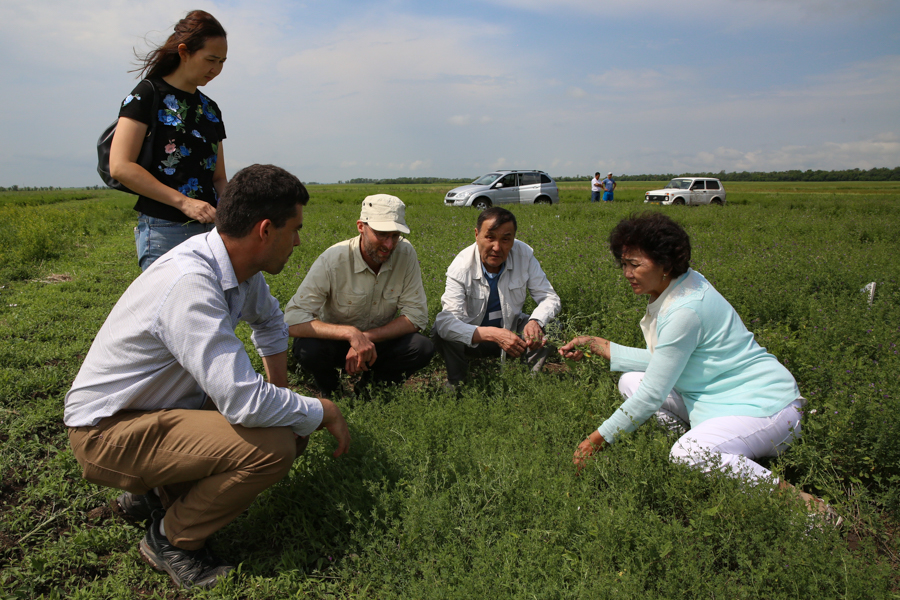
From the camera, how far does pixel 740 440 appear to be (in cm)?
254

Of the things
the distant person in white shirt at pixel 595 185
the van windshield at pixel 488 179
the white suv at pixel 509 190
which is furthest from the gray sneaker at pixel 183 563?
the distant person in white shirt at pixel 595 185

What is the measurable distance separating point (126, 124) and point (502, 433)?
99.9 inches

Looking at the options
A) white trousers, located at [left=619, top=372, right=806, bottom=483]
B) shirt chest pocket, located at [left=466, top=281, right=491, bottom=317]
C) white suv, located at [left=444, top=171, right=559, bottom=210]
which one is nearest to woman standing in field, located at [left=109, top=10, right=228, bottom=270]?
shirt chest pocket, located at [left=466, top=281, right=491, bottom=317]

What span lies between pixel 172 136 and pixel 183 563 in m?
2.05

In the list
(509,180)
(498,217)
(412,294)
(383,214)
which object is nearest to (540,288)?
(498,217)

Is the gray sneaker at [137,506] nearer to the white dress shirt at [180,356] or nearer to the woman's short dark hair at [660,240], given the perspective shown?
the white dress shirt at [180,356]

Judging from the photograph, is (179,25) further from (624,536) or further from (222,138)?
(624,536)

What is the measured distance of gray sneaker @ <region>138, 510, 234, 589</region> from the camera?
2125 millimetres

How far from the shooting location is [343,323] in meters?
3.79

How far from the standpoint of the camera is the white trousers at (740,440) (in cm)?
244

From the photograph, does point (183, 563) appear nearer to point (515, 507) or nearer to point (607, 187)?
point (515, 507)

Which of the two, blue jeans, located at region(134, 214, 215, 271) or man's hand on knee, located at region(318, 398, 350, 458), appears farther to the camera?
blue jeans, located at region(134, 214, 215, 271)

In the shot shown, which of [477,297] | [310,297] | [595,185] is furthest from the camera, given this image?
[595,185]

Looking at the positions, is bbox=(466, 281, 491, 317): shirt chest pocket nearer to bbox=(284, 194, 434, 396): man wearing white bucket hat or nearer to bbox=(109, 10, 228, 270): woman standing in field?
bbox=(284, 194, 434, 396): man wearing white bucket hat
